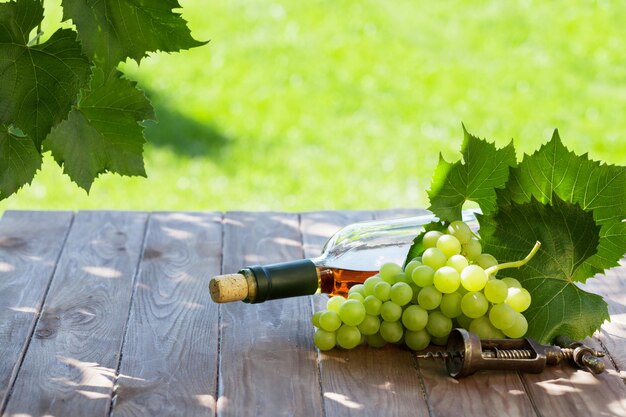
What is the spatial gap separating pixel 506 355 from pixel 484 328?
5cm

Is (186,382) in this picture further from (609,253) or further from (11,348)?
(609,253)

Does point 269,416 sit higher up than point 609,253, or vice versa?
point 609,253

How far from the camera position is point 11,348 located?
1.37m

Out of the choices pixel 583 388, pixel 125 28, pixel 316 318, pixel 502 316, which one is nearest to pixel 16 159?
pixel 125 28

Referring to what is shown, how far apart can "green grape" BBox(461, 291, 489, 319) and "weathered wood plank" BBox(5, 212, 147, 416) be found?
18.9 inches

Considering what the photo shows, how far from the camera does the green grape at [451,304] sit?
1.33 meters

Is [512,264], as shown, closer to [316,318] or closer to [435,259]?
[435,259]

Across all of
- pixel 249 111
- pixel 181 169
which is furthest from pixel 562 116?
pixel 181 169

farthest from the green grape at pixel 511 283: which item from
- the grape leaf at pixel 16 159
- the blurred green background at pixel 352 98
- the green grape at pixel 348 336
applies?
the blurred green background at pixel 352 98

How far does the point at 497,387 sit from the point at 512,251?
0.20 m

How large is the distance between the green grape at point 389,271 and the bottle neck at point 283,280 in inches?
3.7

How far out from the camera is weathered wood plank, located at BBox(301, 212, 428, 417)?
1.22 meters

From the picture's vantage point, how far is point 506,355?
4.21 ft

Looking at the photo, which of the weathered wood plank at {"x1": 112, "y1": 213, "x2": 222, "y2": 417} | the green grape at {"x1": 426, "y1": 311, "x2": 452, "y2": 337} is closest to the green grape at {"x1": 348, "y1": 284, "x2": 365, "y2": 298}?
the green grape at {"x1": 426, "y1": 311, "x2": 452, "y2": 337}
